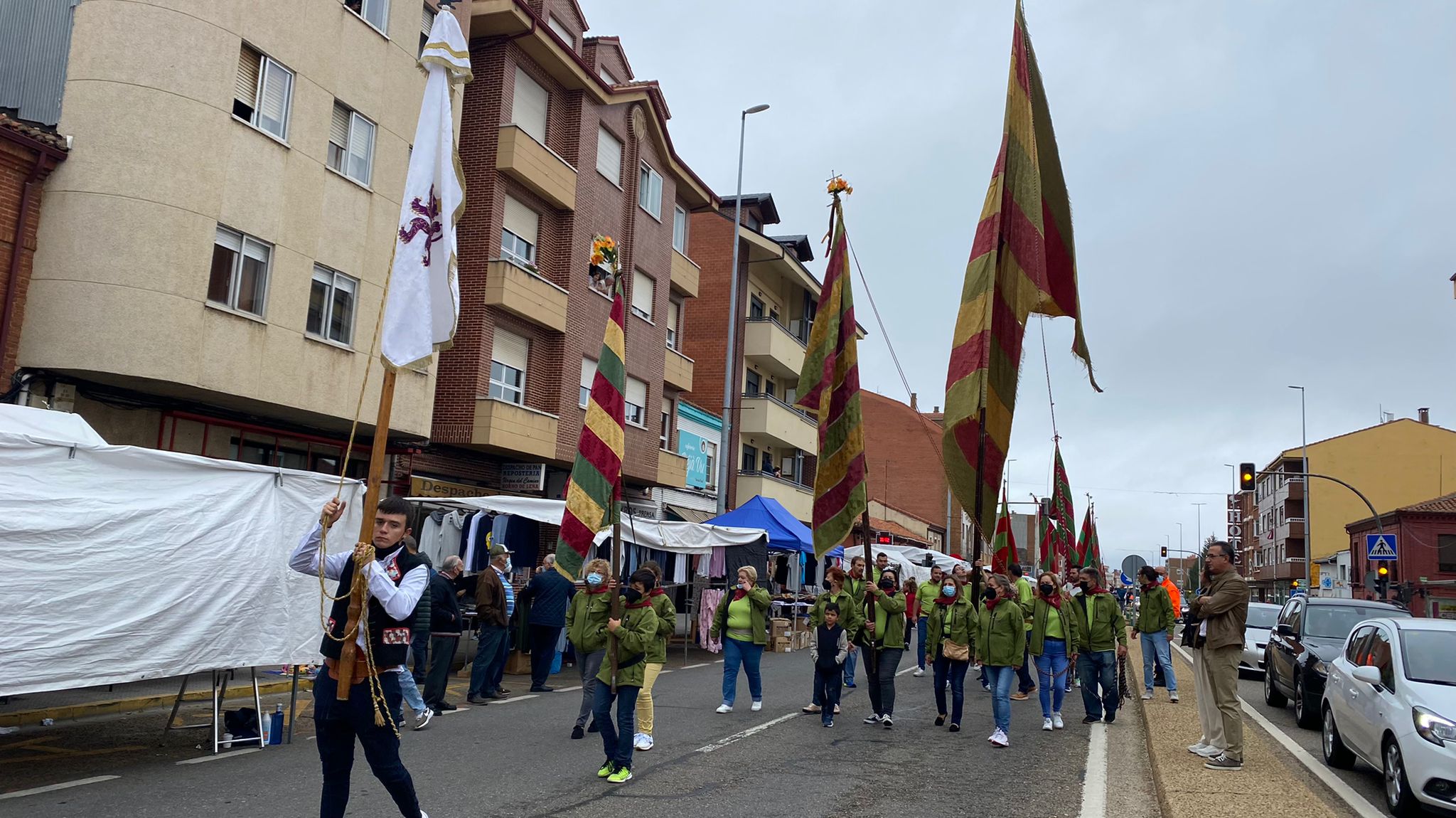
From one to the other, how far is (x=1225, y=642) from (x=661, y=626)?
492 centimetres

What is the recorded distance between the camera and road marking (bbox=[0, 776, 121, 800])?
24.4ft

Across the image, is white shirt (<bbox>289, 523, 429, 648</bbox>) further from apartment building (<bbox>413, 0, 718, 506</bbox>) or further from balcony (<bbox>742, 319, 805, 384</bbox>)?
balcony (<bbox>742, 319, 805, 384</bbox>)

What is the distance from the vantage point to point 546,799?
7.73 m

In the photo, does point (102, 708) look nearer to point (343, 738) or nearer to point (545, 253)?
point (343, 738)

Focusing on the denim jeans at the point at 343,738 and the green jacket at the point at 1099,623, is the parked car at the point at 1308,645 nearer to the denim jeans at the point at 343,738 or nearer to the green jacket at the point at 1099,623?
the green jacket at the point at 1099,623

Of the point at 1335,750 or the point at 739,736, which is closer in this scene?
the point at 1335,750

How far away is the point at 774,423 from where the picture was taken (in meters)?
40.0

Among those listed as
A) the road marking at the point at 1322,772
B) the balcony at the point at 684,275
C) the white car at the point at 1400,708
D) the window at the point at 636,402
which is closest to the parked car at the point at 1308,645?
the road marking at the point at 1322,772

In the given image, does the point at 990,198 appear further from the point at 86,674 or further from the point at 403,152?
the point at 403,152

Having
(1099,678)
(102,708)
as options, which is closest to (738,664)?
(1099,678)

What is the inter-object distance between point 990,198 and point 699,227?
33.2m

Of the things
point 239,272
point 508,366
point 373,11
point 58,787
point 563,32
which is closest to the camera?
point 58,787

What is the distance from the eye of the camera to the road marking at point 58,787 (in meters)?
7.44

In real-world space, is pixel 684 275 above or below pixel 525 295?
above
